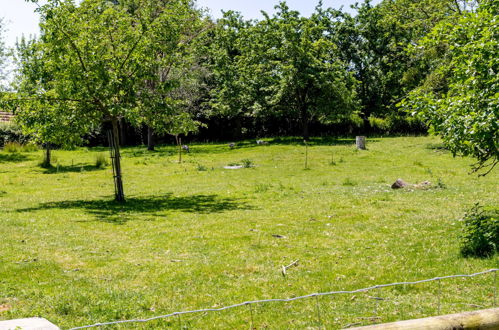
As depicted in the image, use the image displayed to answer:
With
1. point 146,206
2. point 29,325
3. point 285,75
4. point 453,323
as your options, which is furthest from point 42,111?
point 285,75

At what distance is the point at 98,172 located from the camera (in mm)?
33031

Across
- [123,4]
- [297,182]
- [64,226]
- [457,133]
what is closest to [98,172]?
[297,182]

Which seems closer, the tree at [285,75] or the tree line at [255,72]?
the tree line at [255,72]

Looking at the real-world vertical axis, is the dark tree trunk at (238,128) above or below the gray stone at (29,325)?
above

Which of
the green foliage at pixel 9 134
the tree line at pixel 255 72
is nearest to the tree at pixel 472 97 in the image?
the tree line at pixel 255 72

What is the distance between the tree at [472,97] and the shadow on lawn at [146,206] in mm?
9905

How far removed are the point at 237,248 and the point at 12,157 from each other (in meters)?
33.7

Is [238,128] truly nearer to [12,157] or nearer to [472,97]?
[12,157]

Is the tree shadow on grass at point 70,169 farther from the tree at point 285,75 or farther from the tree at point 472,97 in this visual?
the tree at point 472,97

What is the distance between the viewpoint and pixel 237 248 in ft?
44.8

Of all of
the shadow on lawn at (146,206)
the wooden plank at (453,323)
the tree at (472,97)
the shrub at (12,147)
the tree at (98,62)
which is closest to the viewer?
the wooden plank at (453,323)

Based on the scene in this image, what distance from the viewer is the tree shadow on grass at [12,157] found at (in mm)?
39781

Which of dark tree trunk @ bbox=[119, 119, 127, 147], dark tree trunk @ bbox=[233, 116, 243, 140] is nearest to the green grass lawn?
dark tree trunk @ bbox=[119, 119, 127, 147]

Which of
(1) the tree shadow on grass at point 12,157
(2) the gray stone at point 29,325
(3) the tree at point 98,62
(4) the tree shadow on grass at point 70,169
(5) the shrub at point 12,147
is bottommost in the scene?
(2) the gray stone at point 29,325
